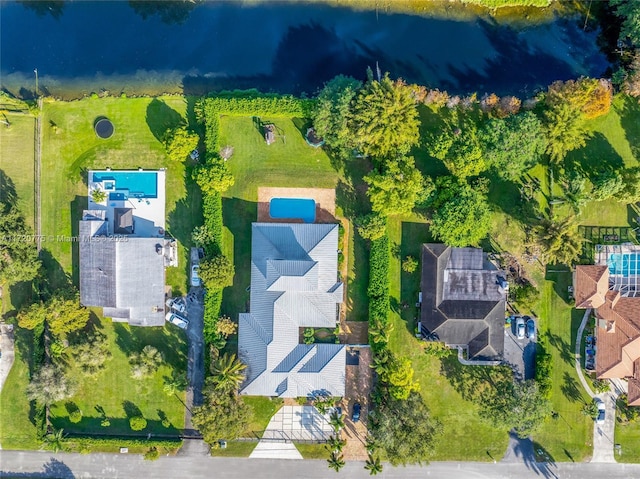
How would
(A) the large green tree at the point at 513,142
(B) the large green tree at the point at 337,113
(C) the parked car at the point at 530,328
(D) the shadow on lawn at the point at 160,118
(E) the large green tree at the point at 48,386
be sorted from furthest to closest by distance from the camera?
(D) the shadow on lawn at the point at 160,118, (C) the parked car at the point at 530,328, (E) the large green tree at the point at 48,386, (A) the large green tree at the point at 513,142, (B) the large green tree at the point at 337,113

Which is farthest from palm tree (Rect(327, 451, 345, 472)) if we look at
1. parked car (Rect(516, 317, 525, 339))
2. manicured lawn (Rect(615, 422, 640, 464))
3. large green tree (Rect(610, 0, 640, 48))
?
large green tree (Rect(610, 0, 640, 48))

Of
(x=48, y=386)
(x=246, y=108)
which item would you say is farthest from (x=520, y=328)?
(x=48, y=386)

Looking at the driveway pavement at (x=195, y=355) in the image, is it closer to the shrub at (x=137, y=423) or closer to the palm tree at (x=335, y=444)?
the shrub at (x=137, y=423)

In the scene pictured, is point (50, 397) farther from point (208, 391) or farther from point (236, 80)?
point (236, 80)

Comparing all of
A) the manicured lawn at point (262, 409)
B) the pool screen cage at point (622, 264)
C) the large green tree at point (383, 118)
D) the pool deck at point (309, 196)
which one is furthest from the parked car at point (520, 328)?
the manicured lawn at point (262, 409)

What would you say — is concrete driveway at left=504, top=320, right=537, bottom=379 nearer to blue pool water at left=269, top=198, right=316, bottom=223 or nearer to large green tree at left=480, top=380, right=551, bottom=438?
large green tree at left=480, top=380, right=551, bottom=438
